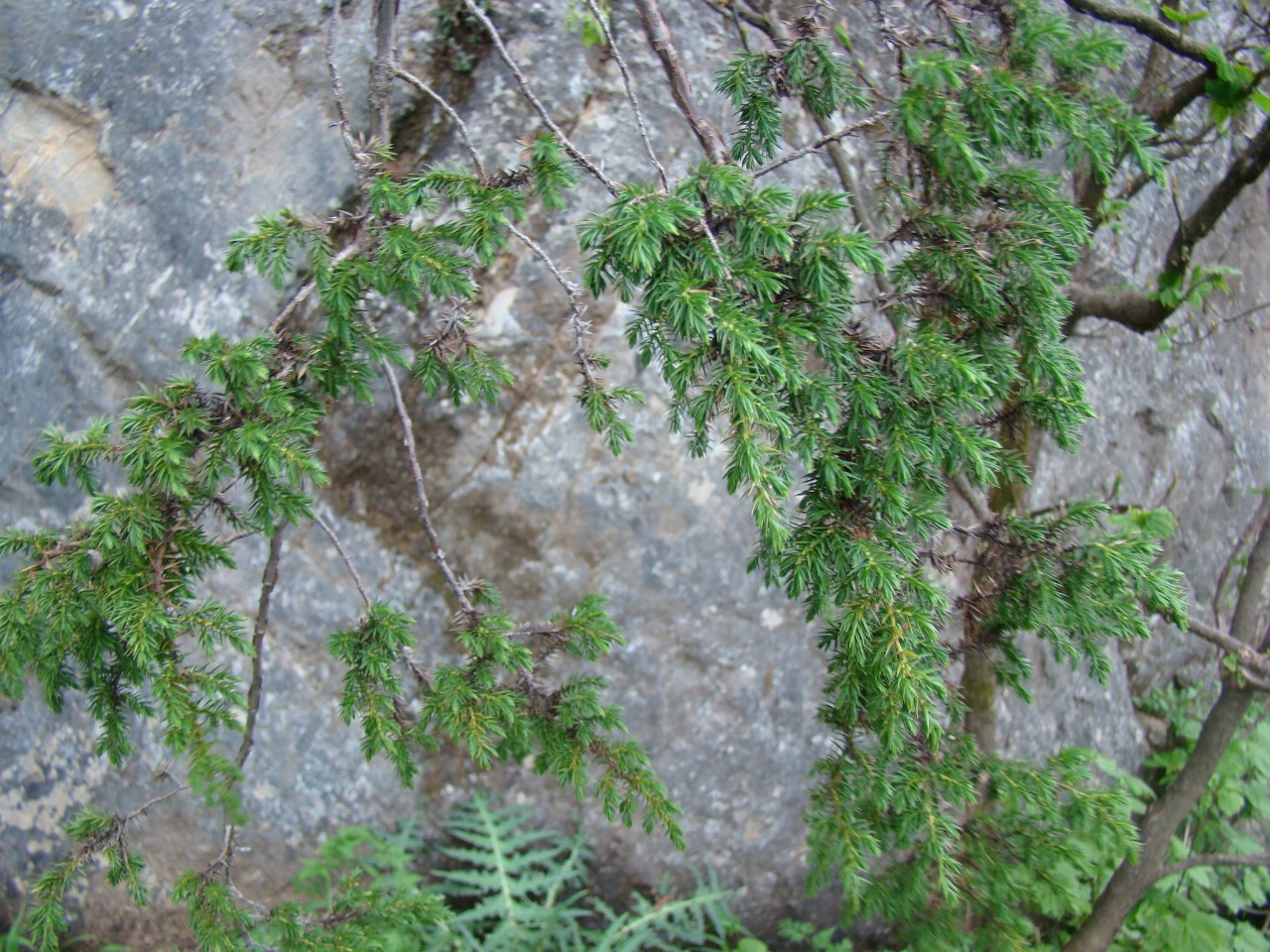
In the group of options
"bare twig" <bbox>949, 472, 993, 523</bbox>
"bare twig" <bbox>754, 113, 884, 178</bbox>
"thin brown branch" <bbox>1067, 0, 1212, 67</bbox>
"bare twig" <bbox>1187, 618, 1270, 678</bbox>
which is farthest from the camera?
"bare twig" <bbox>1187, 618, 1270, 678</bbox>

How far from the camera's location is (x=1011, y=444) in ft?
7.79

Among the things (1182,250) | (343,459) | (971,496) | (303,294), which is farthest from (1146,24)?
(343,459)

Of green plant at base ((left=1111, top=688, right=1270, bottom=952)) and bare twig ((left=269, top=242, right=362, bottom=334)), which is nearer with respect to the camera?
bare twig ((left=269, top=242, right=362, bottom=334))

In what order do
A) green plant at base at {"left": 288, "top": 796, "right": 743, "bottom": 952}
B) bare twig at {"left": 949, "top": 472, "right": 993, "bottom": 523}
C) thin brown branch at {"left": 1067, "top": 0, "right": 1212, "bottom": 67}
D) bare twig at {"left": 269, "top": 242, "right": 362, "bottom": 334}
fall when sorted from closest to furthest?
bare twig at {"left": 269, "top": 242, "right": 362, "bottom": 334} → thin brown branch at {"left": 1067, "top": 0, "right": 1212, "bottom": 67} → bare twig at {"left": 949, "top": 472, "right": 993, "bottom": 523} → green plant at base at {"left": 288, "top": 796, "right": 743, "bottom": 952}

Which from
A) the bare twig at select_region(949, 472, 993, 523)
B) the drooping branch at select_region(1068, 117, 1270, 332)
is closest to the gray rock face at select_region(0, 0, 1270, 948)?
the bare twig at select_region(949, 472, 993, 523)

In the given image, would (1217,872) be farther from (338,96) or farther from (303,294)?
(338,96)

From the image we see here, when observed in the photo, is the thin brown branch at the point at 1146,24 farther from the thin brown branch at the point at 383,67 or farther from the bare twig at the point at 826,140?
the thin brown branch at the point at 383,67

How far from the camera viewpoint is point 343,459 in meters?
2.55

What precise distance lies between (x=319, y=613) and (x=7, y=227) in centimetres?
139

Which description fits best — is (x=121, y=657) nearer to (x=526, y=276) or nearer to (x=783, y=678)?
(x=526, y=276)

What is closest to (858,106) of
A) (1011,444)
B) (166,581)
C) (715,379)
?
(715,379)

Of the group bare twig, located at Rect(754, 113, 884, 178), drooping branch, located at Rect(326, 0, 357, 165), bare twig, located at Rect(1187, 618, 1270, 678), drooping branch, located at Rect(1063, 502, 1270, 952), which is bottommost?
drooping branch, located at Rect(1063, 502, 1270, 952)

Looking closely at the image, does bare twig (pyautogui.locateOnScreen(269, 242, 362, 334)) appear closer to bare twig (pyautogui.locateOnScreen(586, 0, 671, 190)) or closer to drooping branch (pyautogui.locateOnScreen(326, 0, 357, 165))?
drooping branch (pyautogui.locateOnScreen(326, 0, 357, 165))

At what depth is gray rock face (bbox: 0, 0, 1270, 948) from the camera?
8.09ft
